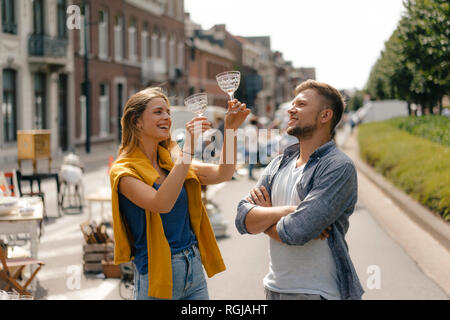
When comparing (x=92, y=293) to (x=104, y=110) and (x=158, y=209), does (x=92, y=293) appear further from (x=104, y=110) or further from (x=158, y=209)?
(x=104, y=110)

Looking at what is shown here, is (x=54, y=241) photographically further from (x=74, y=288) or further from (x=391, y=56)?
(x=391, y=56)

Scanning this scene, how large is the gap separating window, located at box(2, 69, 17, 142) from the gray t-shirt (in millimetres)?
21804

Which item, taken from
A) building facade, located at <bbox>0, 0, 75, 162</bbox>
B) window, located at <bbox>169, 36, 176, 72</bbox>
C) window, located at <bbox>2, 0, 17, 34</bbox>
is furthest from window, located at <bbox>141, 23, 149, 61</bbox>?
window, located at <bbox>2, 0, 17, 34</bbox>

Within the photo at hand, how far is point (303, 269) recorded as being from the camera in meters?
2.74

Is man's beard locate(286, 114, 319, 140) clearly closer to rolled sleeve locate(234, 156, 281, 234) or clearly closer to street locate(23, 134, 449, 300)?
rolled sleeve locate(234, 156, 281, 234)

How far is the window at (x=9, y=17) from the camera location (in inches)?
891

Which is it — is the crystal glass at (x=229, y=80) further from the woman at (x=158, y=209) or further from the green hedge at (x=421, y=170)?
the green hedge at (x=421, y=170)

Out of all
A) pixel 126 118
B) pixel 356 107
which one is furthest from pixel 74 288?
pixel 356 107

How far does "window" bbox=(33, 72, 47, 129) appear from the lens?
25.5 meters

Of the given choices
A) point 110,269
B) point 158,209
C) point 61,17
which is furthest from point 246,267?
point 61,17

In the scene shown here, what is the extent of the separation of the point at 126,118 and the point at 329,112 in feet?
3.43

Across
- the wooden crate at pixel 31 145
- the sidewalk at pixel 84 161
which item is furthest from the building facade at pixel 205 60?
the wooden crate at pixel 31 145

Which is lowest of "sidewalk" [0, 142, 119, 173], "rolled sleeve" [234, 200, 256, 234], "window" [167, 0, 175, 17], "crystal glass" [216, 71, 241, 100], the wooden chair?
"sidewalk" [0, 142, 119, 173]
